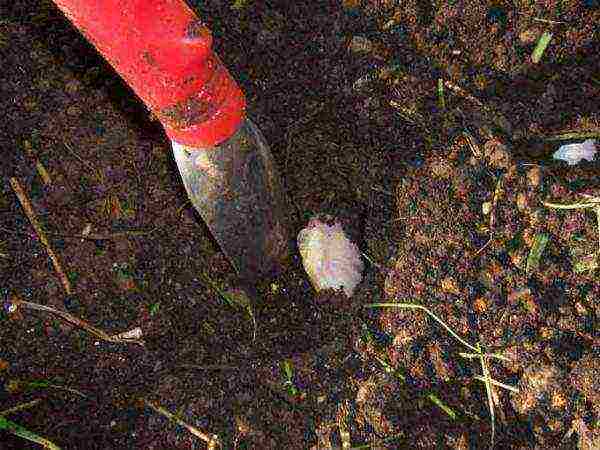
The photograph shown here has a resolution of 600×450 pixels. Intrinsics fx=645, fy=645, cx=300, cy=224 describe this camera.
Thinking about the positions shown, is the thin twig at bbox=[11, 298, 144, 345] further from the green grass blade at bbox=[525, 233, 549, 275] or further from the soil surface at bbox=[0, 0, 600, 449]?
the green grass blade at bbox=[525, 233, 549, 275]

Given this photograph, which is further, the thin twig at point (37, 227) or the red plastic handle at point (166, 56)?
the thin twig at point (37, 227)

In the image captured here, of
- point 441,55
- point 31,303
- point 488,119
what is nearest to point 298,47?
point 441,55

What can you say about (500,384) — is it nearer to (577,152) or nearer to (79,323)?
(577,152)

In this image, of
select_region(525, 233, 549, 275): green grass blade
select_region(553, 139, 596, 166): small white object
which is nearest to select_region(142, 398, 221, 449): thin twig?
select_region(525, 233, 549, 275): green grass blade

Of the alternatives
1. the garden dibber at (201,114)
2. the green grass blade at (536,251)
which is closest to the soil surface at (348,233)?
the green grass blade at (536,251)

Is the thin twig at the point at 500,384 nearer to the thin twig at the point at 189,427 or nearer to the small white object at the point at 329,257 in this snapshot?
the small white object at the point at 329,257
